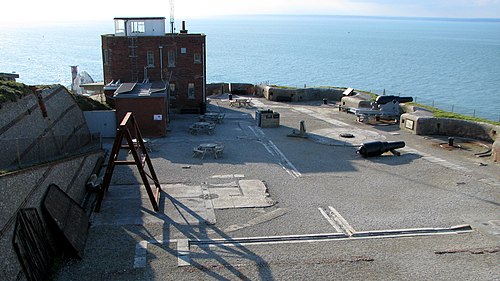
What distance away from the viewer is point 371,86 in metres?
97.5

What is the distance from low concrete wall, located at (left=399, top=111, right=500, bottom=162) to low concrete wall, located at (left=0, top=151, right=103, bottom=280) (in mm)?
22375

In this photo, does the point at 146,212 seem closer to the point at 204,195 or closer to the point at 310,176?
the point at 204,195

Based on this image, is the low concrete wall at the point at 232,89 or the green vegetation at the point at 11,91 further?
the low concrete wall at the point at 232,89

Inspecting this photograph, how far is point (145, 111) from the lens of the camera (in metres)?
29.5

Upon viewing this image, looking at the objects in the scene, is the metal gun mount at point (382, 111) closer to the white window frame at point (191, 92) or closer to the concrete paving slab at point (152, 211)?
the white window frame at point (191, 92)

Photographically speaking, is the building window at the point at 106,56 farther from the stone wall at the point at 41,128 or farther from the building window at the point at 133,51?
the stone wall at the point at 41,128

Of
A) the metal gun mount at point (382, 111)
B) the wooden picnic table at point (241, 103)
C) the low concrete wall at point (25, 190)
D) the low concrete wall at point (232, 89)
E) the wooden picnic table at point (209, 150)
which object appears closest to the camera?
the low concrete wall at point (25, 190)

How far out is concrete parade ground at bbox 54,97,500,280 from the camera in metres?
14.1

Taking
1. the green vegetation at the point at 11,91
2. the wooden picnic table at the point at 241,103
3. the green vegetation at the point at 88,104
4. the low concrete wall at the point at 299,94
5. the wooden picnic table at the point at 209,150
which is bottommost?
the wooden picnic table at the point at 209,150

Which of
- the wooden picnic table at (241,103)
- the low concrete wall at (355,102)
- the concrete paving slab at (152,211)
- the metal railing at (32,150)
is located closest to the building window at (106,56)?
the wooden picnic table at (241,103)

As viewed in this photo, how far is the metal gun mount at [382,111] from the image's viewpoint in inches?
1421

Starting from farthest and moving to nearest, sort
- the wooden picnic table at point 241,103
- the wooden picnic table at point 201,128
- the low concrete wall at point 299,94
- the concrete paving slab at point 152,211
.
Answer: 1. the low concrete wall at point 299,94
2. the wooden picnic table at point 241,103
3. the wooden picnic table at point 201,128
4. the concrete paving slab at point 152,211

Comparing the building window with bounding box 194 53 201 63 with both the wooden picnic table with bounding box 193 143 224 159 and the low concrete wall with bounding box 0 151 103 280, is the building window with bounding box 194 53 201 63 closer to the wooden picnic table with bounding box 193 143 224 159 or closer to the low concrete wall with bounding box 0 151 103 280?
the wooden picnic table with bounding box 193 143 224 159

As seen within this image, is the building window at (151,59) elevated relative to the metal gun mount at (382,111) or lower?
elevated
